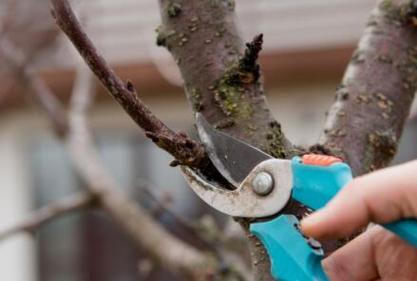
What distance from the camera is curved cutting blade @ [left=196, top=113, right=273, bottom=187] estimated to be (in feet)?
2.97

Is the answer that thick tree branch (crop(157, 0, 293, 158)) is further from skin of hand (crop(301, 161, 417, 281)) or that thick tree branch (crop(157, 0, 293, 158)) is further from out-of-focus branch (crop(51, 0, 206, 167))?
skin of hand (crop(301, 161, 417, 281))

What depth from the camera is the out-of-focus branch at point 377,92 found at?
1.04 meters

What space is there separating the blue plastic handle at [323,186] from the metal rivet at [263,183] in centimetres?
3

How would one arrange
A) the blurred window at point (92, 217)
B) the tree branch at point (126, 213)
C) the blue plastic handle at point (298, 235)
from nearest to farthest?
the blue plastic handle at point (298, 235) < the tree branch at point (126, 213) < the blurred window at point (92, 217)

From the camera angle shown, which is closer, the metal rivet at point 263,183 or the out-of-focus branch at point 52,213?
the metal rivet at point 263,183

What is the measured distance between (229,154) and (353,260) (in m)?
0.17

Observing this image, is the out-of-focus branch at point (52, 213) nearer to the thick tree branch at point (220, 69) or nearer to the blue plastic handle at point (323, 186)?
the thick tree branch at point (220, 69)

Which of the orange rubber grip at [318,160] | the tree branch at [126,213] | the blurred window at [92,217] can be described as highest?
the orange rubber grip at [318,160]

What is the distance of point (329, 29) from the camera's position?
4.36m

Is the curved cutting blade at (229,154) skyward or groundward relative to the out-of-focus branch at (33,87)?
groundward

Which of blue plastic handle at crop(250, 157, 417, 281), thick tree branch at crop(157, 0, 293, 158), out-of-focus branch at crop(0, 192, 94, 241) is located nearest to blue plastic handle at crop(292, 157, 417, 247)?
blue plastic handle at crop(250, 157, 417, 281)

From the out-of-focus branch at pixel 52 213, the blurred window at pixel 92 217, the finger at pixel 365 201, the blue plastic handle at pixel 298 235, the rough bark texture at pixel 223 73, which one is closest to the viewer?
the finger at pixel 365 201

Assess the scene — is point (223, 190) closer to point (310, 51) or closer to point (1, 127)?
point (310, 51)

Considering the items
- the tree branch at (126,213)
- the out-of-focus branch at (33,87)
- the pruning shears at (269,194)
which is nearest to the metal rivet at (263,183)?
the pruning shears at (269,194)
